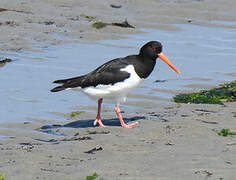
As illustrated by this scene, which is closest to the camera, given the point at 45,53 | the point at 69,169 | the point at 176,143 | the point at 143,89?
the point at 69,169

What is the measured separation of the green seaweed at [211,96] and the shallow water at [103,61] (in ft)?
1.04

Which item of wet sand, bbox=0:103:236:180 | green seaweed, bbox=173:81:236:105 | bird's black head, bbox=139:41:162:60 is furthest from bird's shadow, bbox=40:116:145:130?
green seaweed, bbox=173:81:236:105

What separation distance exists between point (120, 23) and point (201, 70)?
13.5 feet

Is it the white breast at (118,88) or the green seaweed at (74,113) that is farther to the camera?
the green seaweed at (74,113)

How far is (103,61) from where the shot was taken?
12906 mm

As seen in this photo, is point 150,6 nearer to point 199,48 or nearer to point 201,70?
point 199,48

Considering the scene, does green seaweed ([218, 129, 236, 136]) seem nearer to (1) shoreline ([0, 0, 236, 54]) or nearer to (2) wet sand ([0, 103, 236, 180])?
(2) wet sand ([0, 103, 236, 180])

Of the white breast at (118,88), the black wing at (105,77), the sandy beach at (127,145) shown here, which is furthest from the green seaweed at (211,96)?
the black wing at (105,77)

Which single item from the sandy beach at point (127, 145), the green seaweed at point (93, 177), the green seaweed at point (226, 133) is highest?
the green seaweed at point (226, 133)

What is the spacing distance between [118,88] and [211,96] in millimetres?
2247

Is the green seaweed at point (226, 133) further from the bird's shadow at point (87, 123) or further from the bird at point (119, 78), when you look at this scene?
the bird's shadow at point (87, 123)

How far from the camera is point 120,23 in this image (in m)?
Answer: 16.1

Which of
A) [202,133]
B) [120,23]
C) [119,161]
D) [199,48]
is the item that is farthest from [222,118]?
[120,23]

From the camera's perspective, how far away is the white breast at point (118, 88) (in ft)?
29.1
